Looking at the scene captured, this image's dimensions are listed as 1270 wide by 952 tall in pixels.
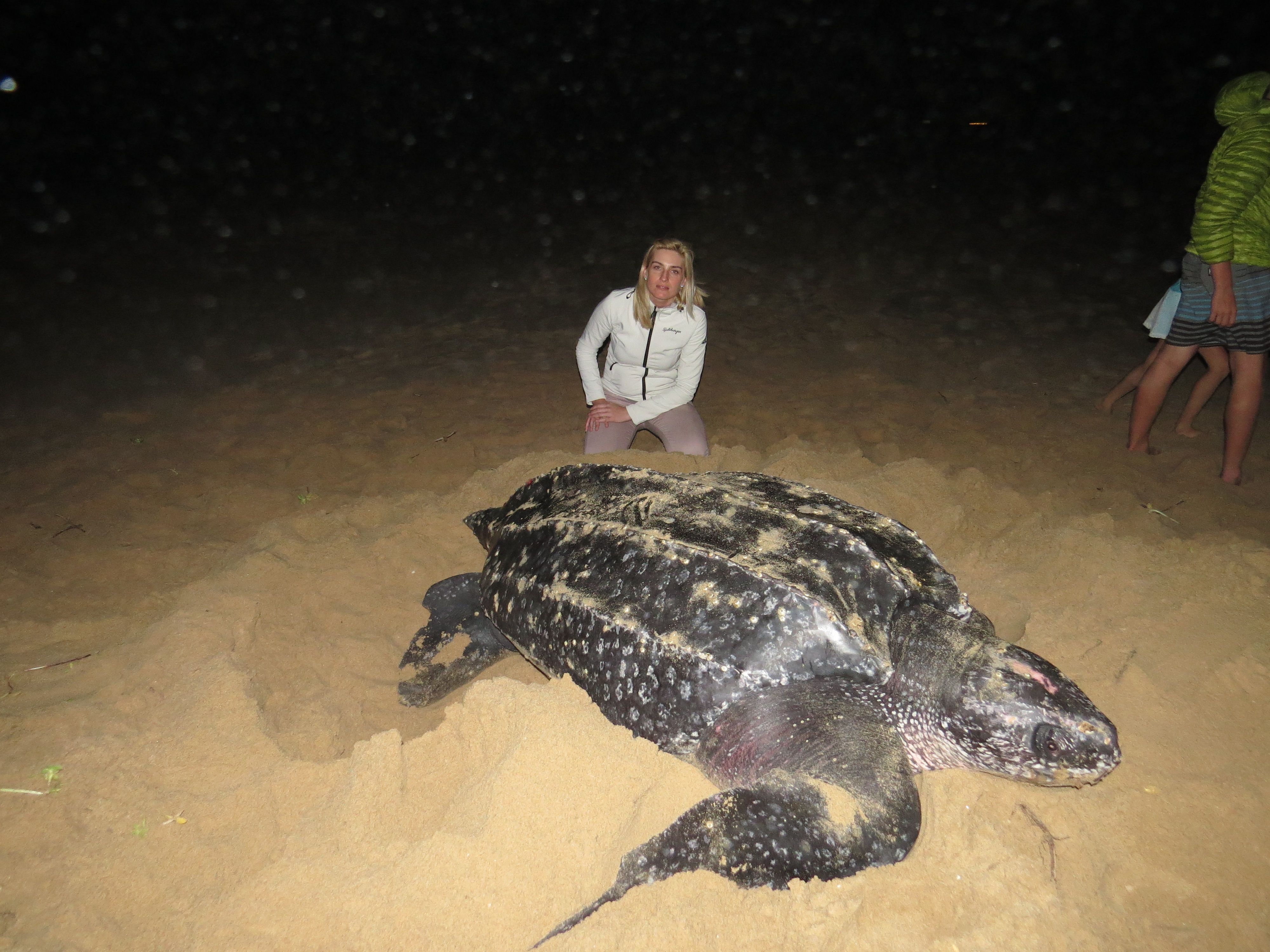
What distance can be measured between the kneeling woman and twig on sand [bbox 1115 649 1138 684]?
1914mm

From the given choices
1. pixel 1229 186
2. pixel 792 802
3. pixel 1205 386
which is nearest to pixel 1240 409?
pixel 1205 386

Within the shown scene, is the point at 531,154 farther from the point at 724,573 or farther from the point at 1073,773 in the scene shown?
the point at 1073,773

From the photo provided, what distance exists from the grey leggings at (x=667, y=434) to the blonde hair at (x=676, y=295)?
51 centimetres

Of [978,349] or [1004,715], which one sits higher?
[1004,715]

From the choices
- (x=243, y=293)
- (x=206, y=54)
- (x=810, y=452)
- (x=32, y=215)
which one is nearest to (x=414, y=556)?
(x=810, y=452)

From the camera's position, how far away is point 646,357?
11.2 feet

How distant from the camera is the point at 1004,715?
5.18 ft

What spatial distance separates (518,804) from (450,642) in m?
0.91

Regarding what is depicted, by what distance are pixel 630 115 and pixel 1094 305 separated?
49.3 feet

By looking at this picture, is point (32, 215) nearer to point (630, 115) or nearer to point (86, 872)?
point (86, 872)

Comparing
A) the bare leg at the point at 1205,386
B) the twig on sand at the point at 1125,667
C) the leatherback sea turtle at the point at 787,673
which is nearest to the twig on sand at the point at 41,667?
the leatherback sea turtle at the point at 787,673

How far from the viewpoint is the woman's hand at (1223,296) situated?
2.71 m

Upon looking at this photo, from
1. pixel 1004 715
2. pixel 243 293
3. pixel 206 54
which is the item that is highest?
pixel 206 54

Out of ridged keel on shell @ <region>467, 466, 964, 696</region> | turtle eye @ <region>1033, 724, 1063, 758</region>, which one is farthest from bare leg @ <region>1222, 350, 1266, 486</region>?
turtle eye @ <region>1033, 724, 1063, 758</region>
